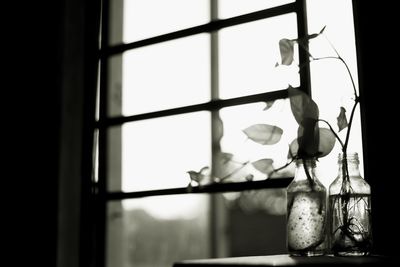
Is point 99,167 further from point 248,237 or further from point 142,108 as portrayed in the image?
point 248,237

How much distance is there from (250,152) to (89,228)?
553mm

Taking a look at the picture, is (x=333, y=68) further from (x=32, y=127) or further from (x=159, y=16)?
(x=32, y=127)

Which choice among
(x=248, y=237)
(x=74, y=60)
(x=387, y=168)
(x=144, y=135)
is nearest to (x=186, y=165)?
(x=144, y=135)

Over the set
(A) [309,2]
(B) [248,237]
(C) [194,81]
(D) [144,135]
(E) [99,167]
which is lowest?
(B) [248,237]

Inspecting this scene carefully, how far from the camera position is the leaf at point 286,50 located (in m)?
1.17

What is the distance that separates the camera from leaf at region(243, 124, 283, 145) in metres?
1.17

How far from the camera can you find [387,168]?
1123mm

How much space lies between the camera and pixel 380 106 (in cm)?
115

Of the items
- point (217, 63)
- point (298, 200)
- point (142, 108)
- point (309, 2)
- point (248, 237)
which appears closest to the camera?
point (298, 200)

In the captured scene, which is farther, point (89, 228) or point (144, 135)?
point (144, 135)

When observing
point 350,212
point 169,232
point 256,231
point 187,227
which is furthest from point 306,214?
point 256,231

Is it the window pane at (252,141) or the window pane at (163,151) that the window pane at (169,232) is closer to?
the window pane at (163,151)

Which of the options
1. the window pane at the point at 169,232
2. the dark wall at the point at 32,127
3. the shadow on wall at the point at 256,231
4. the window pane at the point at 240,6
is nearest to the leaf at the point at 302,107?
the window pane at the point at 240,6

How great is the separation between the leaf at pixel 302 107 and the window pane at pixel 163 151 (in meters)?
0.43
